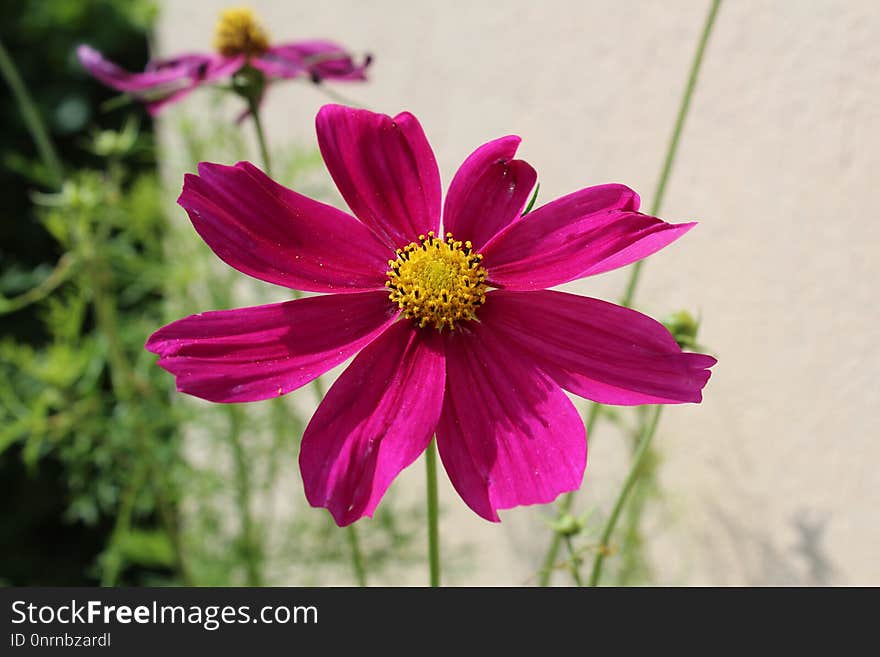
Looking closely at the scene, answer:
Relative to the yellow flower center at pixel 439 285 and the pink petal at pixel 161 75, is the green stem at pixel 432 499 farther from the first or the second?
the pink petal at pixel 161 75

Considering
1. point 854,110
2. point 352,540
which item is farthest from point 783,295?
point 352,540

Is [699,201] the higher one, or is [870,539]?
[699,201]

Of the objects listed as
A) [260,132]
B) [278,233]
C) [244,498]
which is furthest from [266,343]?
[244,498]

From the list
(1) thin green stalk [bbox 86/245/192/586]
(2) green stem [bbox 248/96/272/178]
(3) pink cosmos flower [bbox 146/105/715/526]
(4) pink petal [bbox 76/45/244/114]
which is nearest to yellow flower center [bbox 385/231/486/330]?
(3) pink cosmos flower [bbox 146/105/715/526]

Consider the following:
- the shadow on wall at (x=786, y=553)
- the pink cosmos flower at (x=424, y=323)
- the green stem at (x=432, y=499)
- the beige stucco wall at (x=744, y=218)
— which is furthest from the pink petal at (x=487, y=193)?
the shadow on wall at (x=786, y=553)
